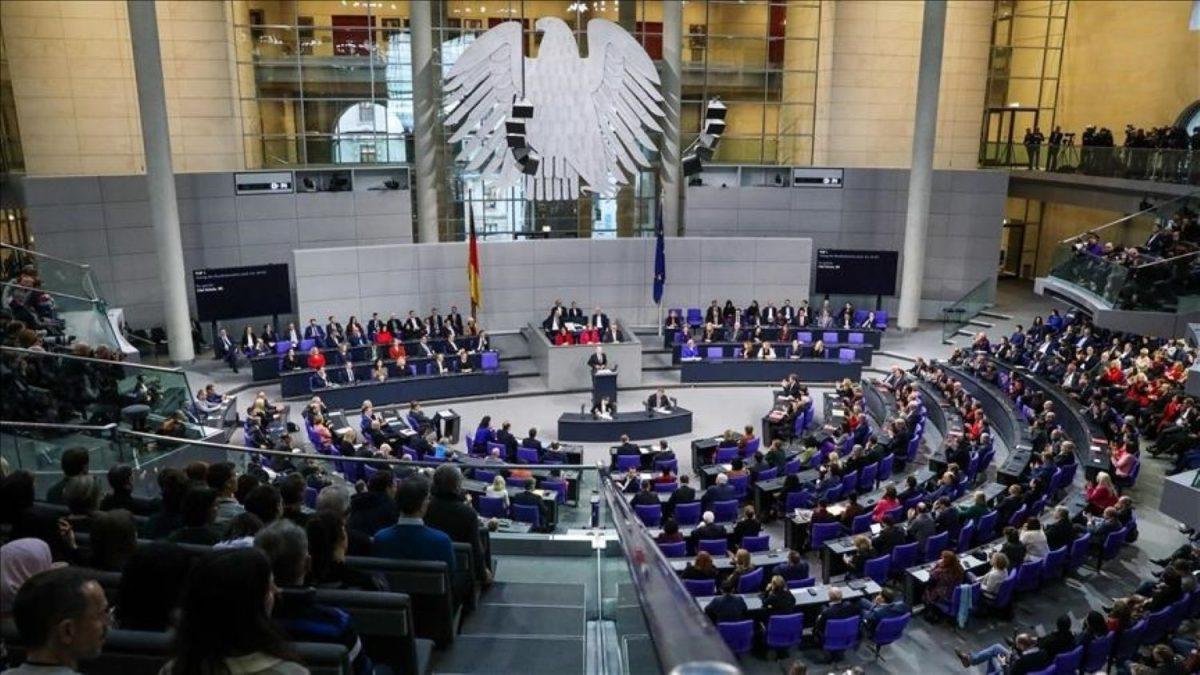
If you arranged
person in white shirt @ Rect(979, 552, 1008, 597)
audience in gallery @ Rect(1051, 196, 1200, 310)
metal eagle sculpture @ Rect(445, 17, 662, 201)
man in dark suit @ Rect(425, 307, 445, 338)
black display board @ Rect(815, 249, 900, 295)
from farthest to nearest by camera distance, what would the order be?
black display board @ Rect(815, 249, 900, 295)
metal eagle sculpture @ Rect(445, 17, 662, 201)
man in dark suit @ Rect(425, 307, 445, 338)
audience in gallery @ Rect(1051, 196, 1200, 310)
person in white shirt @ Rect(979, 552, 1008, 597)

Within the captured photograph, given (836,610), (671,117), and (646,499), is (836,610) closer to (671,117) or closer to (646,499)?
(646,499)

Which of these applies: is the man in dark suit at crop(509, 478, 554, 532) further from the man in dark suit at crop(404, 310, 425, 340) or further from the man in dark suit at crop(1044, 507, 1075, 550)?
the man in dark suit at crop(404, 310, 425, 340)

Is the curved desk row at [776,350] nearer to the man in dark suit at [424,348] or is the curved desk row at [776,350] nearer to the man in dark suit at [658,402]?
the man in dark suit at [658,402]

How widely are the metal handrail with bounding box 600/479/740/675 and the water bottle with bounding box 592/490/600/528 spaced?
2.61 metres

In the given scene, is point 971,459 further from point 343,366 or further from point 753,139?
point 753,139

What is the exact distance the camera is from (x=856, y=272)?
80.5 feet

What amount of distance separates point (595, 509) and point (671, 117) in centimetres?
1890

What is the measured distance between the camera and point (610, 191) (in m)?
22.9

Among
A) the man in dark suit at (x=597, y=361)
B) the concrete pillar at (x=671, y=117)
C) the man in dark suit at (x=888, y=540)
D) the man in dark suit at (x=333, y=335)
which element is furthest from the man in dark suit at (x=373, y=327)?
the man in dark suit at (x=888, y=540)

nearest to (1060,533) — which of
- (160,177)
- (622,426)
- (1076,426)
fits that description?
(1076,426)

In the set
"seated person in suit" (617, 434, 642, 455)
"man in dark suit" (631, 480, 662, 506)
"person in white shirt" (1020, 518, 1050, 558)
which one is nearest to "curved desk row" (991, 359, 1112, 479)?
"person in white shirt" (1020, 518, 1050, 558)

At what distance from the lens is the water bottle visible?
Result: 6.20m

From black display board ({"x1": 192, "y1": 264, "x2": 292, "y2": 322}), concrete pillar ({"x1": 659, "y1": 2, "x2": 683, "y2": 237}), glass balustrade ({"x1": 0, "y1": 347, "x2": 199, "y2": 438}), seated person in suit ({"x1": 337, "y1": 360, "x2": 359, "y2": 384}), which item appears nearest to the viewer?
glass balustrade ({"x1": 0, "y1": 347, "x2": 199, "y2": 438})

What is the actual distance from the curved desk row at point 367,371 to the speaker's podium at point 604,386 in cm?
303
